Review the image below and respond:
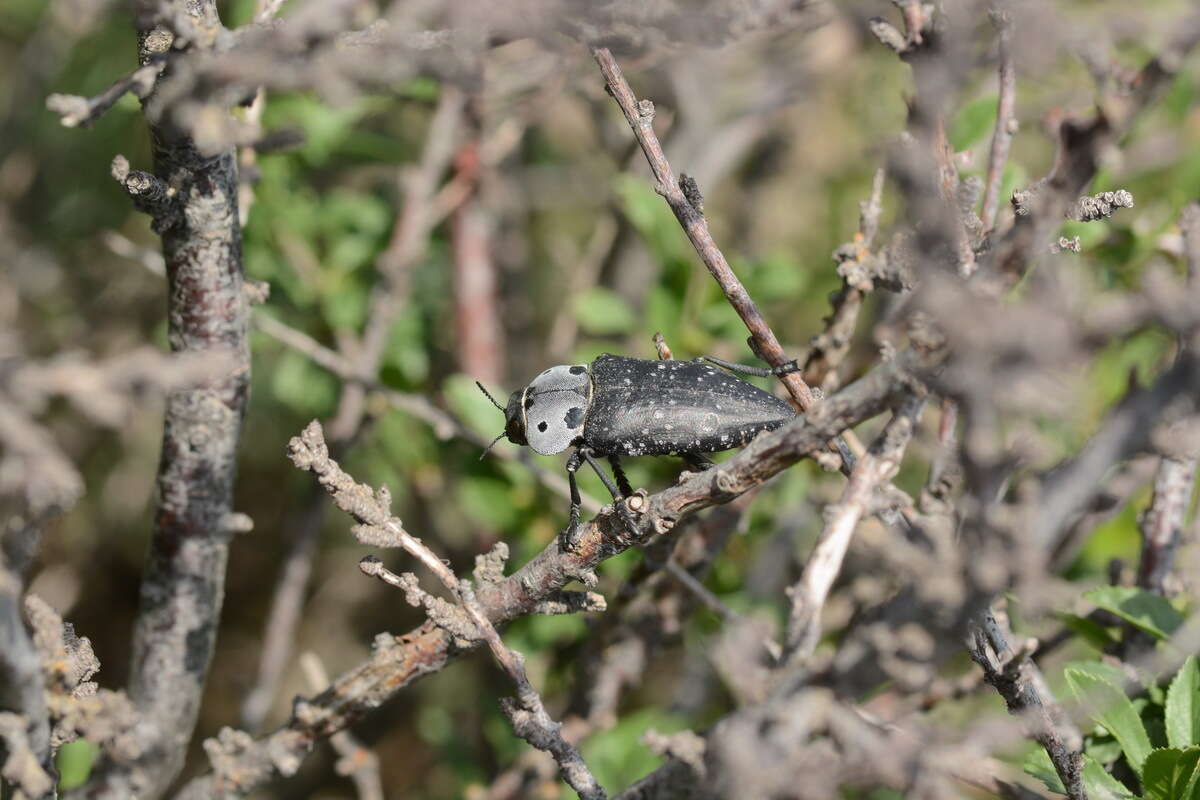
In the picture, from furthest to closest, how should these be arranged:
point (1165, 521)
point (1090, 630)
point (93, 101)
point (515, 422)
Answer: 1. point (515, 422)
2. point (1165, 521)
3. point (1090, 630)
4. point (93, 101)

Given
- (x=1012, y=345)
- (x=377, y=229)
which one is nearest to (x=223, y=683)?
(x=377, y=229)

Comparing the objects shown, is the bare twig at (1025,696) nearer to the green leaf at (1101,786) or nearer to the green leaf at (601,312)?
the green leaf at (1101,786)

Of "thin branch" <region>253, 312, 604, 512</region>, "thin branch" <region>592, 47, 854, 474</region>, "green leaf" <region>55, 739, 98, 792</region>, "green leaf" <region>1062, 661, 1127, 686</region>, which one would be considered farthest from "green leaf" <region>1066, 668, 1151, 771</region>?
"green leaf" <region>55, 739, 98, 792</region>

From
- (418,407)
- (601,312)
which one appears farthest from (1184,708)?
(418,407)

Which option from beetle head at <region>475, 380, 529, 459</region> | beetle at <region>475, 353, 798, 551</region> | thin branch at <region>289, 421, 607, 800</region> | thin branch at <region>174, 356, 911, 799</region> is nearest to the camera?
thin branch at <region>174, 356, 911, 799</region>

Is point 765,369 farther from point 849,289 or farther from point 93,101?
point 93,101

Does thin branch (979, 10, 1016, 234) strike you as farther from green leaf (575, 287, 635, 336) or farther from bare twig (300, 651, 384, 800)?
bare twig (300, 651, 384, 800)
